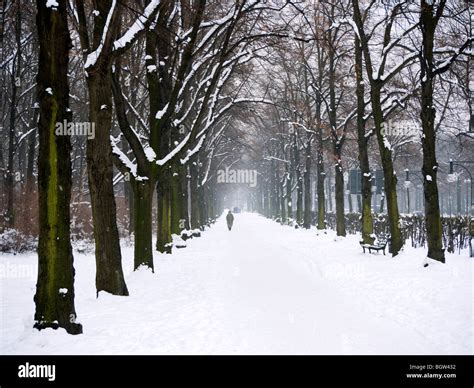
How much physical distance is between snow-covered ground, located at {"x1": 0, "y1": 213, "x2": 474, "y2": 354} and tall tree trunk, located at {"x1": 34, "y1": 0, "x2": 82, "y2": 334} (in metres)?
0.40

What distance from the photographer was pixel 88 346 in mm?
4969

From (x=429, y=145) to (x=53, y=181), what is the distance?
31.8 feet

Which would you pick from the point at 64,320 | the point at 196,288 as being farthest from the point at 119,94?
the point at 64,320

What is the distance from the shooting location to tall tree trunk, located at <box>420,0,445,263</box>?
10.3 meters

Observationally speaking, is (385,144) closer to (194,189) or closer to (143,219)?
(143,219)

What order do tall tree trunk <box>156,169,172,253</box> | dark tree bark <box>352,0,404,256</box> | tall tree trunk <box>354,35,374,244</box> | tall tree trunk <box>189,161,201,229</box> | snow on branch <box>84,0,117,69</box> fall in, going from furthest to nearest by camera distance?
tall tree trunk <box>189,161,201,229</box> < tall tree trunk <box>354,35,374,244</box> < tall tree trunk <box>156,169,172,253</box> < dark tree bark <box>352,0,404,256</box> < snow on branch <box>84,0,117,69</box>

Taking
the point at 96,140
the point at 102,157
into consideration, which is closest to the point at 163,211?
the point at 102,157

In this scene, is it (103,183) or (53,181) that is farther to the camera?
(103,183)

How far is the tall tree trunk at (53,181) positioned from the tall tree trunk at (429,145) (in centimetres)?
900

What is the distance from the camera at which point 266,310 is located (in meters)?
6.92

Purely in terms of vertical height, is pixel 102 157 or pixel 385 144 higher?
pixel 385 144

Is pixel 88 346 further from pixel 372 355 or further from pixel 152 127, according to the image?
pixel 152 127

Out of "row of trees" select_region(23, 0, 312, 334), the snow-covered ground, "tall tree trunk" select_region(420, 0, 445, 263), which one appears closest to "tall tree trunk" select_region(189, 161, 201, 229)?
"row of trees" select_region(23, 0, 312, 334)

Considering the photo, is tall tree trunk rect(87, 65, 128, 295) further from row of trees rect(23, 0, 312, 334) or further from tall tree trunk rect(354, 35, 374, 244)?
tall tree trunk rect(354, 35, 374, 244)
